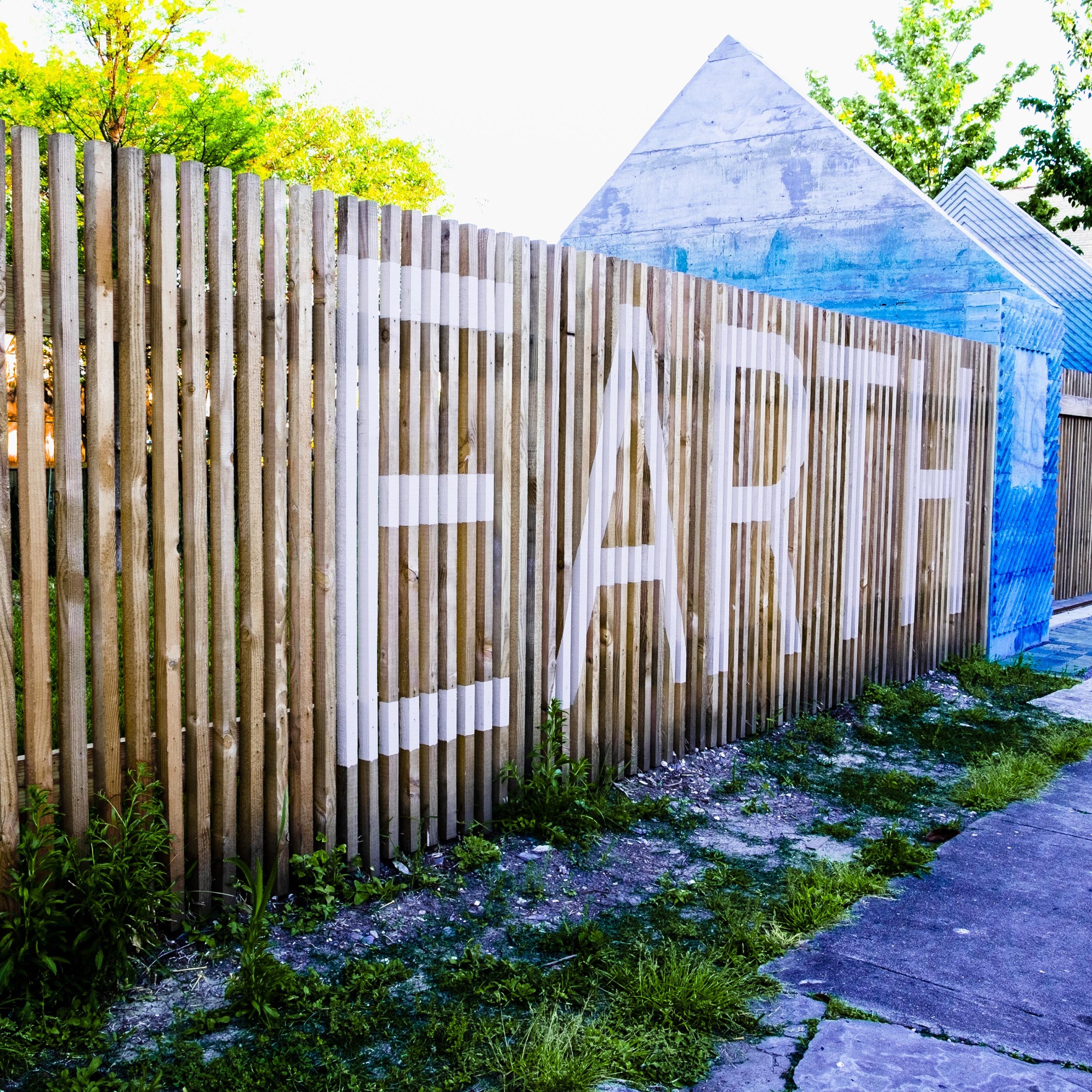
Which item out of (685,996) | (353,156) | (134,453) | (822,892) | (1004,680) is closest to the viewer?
(685,996)

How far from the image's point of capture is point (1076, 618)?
483 inches

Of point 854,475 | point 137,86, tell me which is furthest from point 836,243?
point 137,86

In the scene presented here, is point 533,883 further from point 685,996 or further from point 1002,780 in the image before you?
point 1002,780

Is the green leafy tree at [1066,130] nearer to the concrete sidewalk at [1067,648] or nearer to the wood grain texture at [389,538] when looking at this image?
the concrete sidewalk at [1067,648]

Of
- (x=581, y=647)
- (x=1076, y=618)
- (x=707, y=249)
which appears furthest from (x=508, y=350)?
(x=1076, y=618)

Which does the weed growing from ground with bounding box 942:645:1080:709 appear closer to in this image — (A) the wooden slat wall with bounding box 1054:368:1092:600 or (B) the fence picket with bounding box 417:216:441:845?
(A) the wooden slat wall with bounding box 1054:368:1092:600

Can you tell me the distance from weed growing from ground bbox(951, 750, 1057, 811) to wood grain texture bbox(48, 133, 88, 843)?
4.06 meters

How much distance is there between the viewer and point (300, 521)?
384 cm

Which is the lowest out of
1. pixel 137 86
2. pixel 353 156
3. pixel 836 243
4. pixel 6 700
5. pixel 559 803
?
pixel 559 803

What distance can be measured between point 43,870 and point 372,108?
35939 mm

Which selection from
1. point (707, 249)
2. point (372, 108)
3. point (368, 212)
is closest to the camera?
point (368, 212)

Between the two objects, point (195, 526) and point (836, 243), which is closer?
point (195, 526)

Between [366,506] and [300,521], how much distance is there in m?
0.29

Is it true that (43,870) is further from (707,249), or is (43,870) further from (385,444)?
(707,249)
